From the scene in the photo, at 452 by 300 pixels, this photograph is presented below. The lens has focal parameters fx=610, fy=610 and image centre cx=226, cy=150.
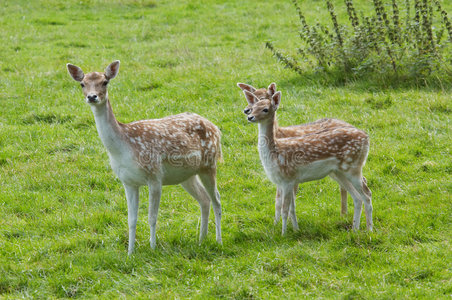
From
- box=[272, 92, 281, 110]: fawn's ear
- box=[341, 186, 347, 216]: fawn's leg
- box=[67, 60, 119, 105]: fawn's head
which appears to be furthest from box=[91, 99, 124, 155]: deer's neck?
box=[341, 186, 347, 216]: fawn's leg

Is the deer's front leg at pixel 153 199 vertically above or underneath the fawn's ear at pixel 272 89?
underneath

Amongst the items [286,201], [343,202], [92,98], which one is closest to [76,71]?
[92,98]

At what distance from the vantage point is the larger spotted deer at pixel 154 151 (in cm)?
646

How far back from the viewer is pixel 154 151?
660cm

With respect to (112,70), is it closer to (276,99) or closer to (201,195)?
(201,195)

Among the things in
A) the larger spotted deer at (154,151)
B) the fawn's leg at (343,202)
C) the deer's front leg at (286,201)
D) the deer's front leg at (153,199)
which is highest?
the larger spotted deer at (154,151)

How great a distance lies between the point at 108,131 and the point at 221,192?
2.60 meters

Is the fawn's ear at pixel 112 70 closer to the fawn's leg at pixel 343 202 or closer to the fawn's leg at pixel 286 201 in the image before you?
the fawn's leg at pixel 286 201

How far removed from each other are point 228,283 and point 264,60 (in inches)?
354

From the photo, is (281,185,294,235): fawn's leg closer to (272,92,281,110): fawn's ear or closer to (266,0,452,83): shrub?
(272,92,281,110): fawn's ear

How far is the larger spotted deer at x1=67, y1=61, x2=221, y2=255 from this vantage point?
6.46 metres

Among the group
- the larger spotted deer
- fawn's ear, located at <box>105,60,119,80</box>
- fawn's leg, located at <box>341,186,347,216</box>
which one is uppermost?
fawn's ear, located at <box>105,60,119,80</box>

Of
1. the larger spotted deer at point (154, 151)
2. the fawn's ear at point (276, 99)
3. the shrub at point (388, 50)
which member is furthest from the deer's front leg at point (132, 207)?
the shrub at point (388, 50)

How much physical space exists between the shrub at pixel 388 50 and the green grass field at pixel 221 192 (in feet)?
1.23
